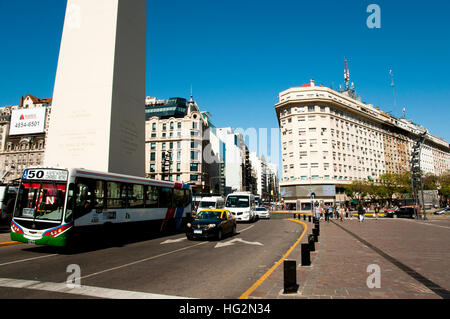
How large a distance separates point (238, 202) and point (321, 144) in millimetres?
42110

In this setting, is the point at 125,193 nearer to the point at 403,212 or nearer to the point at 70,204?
the point at 70,204

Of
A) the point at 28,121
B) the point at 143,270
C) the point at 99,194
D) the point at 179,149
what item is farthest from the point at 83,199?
the point at 28,121

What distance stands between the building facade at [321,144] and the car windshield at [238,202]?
3608cm

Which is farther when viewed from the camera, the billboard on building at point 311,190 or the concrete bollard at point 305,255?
the billboard on building at point 311,190

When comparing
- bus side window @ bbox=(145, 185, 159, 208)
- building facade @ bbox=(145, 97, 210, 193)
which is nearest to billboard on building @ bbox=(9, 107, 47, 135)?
building facade @ bbox=(145, 97, 210, 193)

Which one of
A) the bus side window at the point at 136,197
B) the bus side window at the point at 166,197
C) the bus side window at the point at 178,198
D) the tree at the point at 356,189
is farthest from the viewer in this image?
the tree at the point at 356,189

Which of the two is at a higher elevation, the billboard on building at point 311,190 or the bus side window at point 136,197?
the billboard on building at point 311,190

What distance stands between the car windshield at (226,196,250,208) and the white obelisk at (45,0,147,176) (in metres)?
9.46

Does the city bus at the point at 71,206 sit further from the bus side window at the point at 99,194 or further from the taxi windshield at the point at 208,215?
the taxi windshield at the point at 208,215

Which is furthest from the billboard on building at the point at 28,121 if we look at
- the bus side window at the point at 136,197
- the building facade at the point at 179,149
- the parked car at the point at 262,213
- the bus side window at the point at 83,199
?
the bus side window at the point at 83,199

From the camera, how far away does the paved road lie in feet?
17.2

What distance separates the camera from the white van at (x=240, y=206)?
25391 mm

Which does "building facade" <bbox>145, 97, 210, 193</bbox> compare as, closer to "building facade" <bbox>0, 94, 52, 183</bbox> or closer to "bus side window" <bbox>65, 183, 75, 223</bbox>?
"building facade" <bbox>0, 94, 52, 183</bbox>
